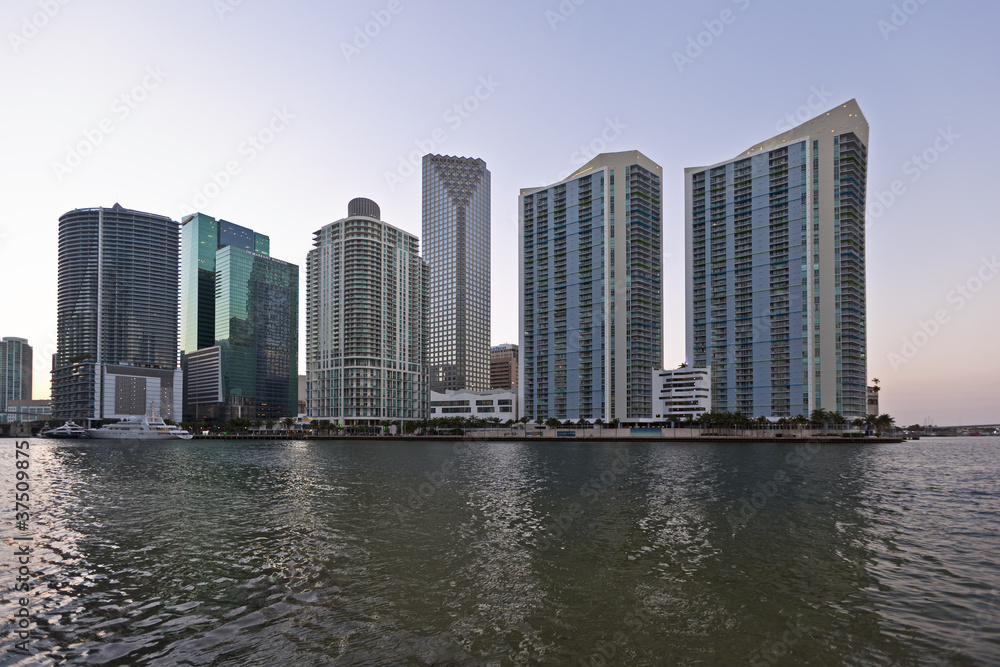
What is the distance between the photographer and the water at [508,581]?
779 inches

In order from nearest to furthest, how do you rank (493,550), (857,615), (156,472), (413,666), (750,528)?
(413,666)
(857,615)
(493,550)
(750,528)
(156,472)

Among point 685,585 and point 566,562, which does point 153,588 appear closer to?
point 566,562

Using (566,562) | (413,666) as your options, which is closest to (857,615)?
(566,562)

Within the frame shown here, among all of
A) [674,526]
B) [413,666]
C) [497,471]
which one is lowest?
[497,471]

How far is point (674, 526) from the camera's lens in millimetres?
42000

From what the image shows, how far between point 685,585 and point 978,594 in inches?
505

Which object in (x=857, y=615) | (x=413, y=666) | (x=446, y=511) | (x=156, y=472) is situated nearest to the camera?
(x=413, y=666)

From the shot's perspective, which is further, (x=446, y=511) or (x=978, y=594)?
(x=446, y=511)

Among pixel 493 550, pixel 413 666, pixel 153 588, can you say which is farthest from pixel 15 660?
pixel 493 550

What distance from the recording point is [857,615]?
2327 cm

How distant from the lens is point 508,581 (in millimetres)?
27828

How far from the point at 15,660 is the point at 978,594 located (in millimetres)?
37732

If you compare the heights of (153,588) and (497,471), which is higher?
(153,588)

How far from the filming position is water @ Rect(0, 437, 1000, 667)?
19.8 m
